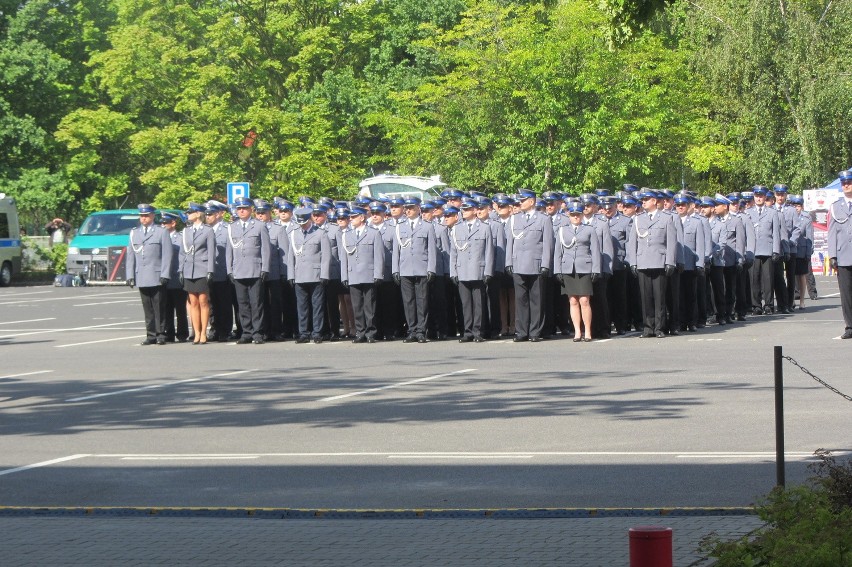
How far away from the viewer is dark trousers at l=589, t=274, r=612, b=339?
23.5 meters

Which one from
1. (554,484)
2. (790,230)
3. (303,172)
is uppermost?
(303,172)

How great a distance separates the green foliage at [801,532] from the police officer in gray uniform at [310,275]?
16.6 meters

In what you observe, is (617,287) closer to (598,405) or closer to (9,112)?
(598,405)

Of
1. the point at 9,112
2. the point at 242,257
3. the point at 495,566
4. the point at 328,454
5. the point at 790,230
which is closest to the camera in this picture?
the point at 495,566

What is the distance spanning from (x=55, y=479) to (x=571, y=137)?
35.9m

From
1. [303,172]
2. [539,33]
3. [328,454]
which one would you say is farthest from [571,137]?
[328,454]

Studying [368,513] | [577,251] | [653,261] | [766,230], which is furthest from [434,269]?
[368,513]

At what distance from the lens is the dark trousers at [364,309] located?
24.2 metres

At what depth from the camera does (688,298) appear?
24672mm

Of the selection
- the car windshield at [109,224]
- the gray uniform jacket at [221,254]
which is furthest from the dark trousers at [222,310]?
the car windshield at [109,224]

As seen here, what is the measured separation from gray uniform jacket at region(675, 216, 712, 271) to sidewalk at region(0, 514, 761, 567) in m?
16.1

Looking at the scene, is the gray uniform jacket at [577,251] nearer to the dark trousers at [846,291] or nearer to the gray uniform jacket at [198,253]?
the dark trousers at [846,291]

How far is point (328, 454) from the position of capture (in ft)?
38.8

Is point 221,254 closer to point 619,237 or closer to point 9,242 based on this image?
point 619,237
